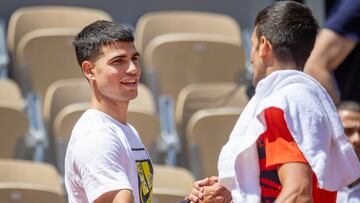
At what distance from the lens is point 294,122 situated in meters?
3.46

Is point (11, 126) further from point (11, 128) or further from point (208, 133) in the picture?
point (208, 133)

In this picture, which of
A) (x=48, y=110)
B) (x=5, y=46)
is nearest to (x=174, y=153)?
(x=48, y=110)

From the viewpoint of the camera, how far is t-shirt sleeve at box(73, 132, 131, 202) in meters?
3.49

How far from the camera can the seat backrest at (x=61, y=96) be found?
6.62 meters

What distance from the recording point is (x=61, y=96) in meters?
6.65

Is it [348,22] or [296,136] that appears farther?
[348,22]

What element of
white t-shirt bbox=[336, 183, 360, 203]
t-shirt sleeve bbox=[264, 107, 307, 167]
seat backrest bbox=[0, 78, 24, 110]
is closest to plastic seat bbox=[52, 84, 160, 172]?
seat backrest bbox=[0, 78, 24, 110]

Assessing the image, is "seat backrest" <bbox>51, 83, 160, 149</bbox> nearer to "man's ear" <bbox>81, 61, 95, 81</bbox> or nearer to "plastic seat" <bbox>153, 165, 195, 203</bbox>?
"plastic seat" <bbox>153, 165, 195, 203</bbox>

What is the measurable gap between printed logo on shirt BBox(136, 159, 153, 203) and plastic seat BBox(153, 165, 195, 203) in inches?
80.3

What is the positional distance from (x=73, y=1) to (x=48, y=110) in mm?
1759

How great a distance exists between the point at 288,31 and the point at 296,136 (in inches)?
16.0

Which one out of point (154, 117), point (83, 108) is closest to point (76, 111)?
point (83, 108)

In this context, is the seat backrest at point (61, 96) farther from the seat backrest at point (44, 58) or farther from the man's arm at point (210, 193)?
the man's arm at point (210, 193)

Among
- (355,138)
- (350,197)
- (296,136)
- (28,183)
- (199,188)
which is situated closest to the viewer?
(296,136)
